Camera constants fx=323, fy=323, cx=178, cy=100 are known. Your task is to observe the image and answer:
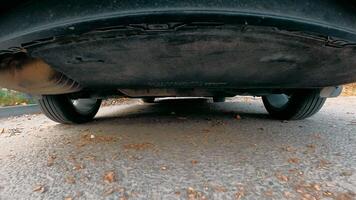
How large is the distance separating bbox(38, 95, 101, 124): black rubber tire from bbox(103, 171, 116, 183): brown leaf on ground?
3.36ft

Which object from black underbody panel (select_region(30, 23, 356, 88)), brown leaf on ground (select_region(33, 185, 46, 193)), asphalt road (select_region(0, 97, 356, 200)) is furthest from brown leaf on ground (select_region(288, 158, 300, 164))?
brown leaf on ground (select_region(33, 185, 46, 193))

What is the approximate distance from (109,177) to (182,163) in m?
0.33

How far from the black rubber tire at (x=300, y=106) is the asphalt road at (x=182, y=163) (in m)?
0.22

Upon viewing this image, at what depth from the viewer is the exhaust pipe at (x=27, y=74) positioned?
126 cm

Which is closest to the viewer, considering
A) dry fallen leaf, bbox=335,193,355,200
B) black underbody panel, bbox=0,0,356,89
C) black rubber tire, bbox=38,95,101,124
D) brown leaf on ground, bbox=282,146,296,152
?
black underbody panel, bbox=0,0,356,89

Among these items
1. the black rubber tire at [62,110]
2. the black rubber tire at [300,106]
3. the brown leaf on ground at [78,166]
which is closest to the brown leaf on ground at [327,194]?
the brown leaf on ground at [78,166]

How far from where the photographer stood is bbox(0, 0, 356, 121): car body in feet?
2.86

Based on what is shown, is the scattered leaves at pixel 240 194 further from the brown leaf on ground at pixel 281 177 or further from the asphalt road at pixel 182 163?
the brown leaf on ground at pixel 281 177

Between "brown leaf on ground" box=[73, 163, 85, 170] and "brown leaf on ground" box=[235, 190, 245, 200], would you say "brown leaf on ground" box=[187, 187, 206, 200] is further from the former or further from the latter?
"brown leaf on ground" box=[73, 163, 85, 170]

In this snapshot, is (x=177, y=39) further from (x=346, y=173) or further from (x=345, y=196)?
(x=346, y=173)

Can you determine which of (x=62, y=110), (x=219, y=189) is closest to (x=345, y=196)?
(x=219, y=189)

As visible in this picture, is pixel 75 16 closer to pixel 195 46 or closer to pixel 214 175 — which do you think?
pixel 195 46

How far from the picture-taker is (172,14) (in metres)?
0.85

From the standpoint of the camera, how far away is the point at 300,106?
237 cm
